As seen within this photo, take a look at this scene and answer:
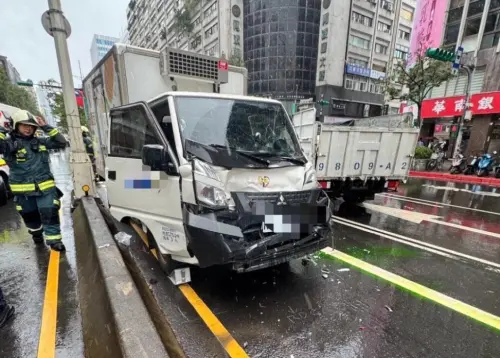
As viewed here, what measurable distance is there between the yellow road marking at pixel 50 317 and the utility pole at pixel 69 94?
2.34 meters

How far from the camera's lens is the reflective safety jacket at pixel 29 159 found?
11.3ft

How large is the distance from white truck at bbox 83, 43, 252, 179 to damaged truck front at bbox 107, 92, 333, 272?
2.66 feet

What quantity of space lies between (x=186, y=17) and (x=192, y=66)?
48753mm

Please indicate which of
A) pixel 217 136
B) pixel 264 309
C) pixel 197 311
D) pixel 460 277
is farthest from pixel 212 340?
pixel 460 277

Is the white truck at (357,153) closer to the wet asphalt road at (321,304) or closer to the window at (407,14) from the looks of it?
the wet asphalt road at (321,304)

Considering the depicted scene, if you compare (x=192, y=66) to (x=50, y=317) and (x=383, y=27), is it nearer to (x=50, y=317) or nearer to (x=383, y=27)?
(x=50, y=317)

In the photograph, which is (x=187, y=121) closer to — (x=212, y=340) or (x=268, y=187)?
(x=268, y=187)

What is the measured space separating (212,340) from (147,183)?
180 cm

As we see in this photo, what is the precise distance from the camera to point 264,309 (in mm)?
2691

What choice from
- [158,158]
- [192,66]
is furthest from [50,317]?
[192,66]

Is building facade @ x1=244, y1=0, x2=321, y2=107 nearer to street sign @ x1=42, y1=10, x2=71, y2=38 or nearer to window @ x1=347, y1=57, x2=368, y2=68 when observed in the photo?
window @ x1=347, y1=57, x2=368, y2=68

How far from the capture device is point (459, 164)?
12.9 metres

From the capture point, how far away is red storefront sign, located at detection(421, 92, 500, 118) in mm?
14525

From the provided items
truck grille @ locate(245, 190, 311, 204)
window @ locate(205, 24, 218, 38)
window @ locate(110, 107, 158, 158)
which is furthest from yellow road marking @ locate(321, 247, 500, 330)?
window @ locate(205, 24, 218, 38)
